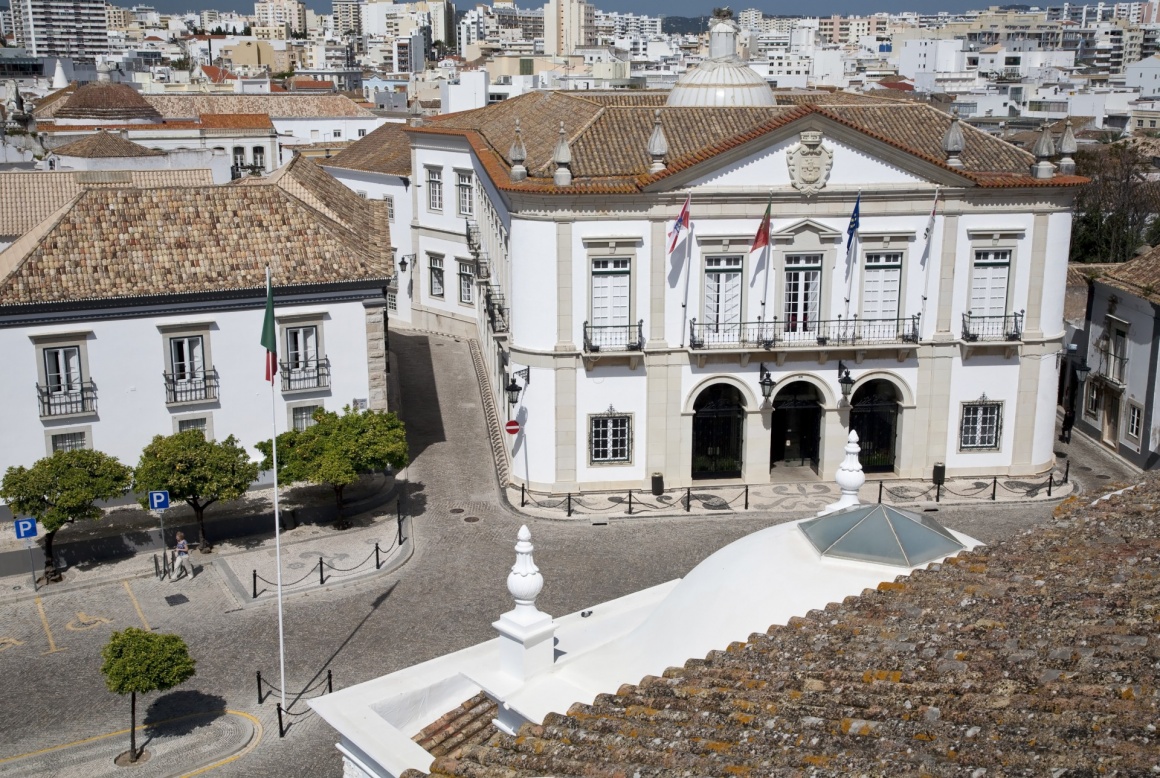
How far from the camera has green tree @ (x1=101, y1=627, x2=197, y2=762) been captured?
19.5 m

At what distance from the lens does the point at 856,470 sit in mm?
16547

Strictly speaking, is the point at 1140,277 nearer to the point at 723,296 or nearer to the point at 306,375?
the point at 723,296

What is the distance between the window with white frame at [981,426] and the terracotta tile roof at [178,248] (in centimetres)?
1564

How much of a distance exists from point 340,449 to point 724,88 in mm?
17008

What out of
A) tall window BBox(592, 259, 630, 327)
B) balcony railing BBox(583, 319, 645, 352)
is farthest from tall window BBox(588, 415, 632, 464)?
tall window BBox(592, 259, 630, 327)

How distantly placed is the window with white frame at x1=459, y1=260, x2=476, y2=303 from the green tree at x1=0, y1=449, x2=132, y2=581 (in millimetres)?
24238

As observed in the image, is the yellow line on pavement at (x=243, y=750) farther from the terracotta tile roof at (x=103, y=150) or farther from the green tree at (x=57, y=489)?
the terracotta tile roof at (x=103, y=150)

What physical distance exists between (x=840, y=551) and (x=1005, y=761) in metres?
6.54

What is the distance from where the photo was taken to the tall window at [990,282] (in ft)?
107

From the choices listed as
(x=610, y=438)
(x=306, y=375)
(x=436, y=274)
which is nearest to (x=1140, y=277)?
(x=610, y=438)

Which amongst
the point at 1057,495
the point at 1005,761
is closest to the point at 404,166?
the point at 1057,495

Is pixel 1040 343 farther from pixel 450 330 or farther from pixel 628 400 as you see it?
pixel 450 330

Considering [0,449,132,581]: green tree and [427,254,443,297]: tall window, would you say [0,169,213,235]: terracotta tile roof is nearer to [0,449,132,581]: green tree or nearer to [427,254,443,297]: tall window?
[0,449,132,581]: green tree

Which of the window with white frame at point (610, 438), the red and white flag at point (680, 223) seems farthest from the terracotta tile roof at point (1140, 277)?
the window with white frame at point (610, 438)
